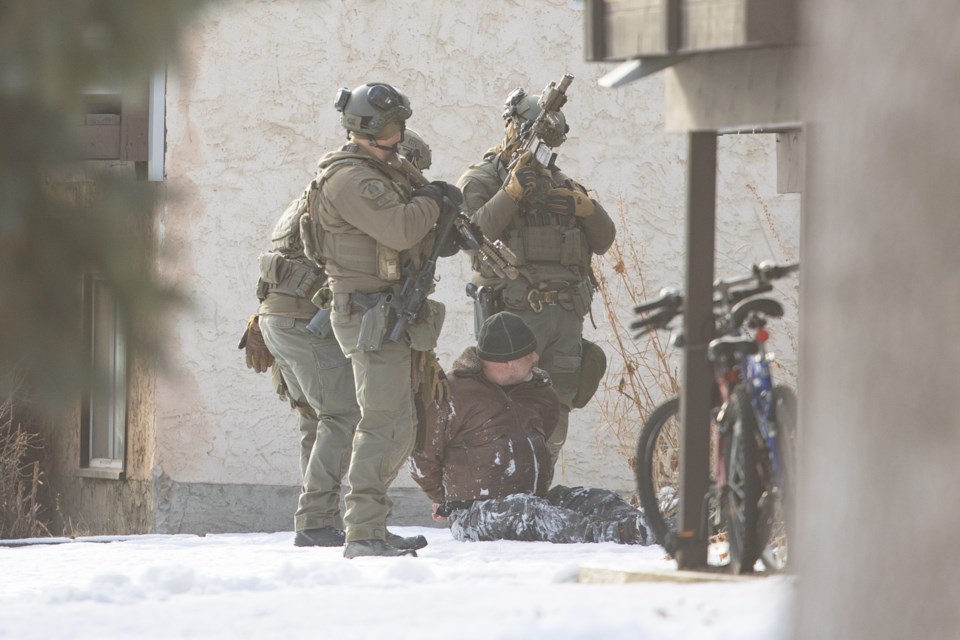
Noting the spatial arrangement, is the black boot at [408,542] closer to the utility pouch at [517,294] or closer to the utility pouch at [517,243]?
the utility pouch at [517,294]

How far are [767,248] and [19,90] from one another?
6.44m


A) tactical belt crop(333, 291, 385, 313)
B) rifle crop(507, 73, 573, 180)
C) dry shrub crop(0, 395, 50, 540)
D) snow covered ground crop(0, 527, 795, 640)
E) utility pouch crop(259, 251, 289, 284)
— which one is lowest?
dry shrub crop(0, 395, 50, 540)

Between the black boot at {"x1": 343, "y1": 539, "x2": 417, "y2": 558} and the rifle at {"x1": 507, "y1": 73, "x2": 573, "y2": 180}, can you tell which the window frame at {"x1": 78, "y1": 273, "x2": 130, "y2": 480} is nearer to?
the black boot at {"x1": 343, "y1": 539, "x2": 417, "y2": 558}

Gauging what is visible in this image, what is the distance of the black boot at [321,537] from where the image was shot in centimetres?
737

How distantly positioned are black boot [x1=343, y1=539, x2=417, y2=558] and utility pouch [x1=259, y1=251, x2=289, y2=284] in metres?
1.34

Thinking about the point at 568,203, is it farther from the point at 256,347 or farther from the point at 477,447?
the point at 256,347

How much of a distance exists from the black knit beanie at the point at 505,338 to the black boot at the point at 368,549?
1159mm

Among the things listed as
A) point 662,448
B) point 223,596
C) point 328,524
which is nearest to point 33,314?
point 223,596

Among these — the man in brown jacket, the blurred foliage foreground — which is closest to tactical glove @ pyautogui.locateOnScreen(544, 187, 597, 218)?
the man in brown jacket

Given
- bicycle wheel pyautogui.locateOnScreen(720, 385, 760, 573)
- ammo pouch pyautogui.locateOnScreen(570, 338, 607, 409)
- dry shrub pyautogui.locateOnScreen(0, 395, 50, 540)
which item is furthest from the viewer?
dry shrub pyautogui.locateOnScreen(0, 395, 50, 540)

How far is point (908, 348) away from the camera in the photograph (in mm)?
2465

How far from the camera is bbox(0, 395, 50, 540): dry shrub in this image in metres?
10.4

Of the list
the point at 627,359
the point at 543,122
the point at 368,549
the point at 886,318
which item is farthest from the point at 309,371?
the point at 886,318

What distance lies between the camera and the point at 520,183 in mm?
7477
